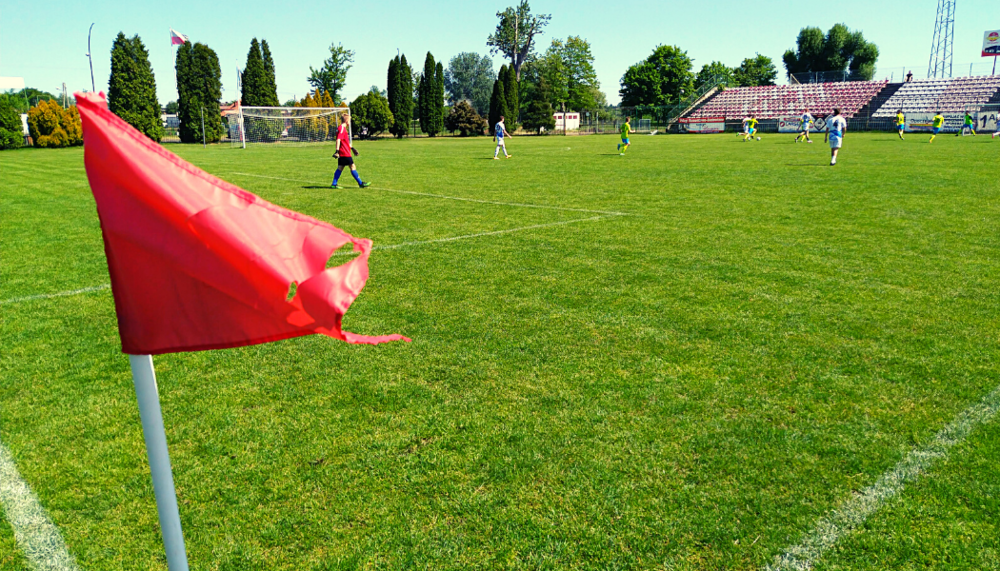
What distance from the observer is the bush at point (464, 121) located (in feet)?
221

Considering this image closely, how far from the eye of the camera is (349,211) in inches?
508

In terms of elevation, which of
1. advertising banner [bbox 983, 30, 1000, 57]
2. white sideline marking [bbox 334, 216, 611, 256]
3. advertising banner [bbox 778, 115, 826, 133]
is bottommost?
white sideline marking [bbox 334, 216, 611, 256]

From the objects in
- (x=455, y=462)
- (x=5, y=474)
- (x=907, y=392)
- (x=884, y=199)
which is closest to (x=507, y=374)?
(x=455, y=462)

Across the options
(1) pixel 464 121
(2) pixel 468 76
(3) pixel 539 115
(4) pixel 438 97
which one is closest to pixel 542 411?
(4) pixel 438 97

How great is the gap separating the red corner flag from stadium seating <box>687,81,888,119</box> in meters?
69.6

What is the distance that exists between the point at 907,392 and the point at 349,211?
10452 mm

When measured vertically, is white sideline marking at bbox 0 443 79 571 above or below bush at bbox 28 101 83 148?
below

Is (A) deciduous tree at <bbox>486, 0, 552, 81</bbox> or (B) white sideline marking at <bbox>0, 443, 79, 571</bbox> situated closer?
(B) white sideline marking at <bbox>0, 443, 79, 571</bbox>

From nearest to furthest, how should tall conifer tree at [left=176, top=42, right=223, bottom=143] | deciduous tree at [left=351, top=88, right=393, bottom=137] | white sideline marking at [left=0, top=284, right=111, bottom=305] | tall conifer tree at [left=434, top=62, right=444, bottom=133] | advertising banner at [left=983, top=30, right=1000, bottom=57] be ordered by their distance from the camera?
1. white sideline marking at [left=0, top=284, right=111, bottom=305]
2. tall conifer tree at [left=176, top=42, right=223, bottom=143]
3. deciduous tree at [left=351, top=88, right=393, bottom=137]
4. tall conifer tree at [left=434, top=62, right=444, bottom=133]
5. advertising banner at [left=983, top=30, right=1000, bottom=57]

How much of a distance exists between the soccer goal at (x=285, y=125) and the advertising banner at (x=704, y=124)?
35.9 metres

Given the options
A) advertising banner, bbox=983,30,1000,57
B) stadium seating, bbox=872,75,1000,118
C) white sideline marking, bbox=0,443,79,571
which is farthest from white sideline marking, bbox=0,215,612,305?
advertising banner, bbox=983,30,1000,57

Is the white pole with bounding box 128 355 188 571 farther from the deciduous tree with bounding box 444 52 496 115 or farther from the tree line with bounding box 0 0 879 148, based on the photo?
the deciduous tree with bounding box 444 52 496 115

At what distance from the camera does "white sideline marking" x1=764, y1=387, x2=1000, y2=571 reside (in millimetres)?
2779

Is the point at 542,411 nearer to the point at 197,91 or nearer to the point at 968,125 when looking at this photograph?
the point at 968,125
